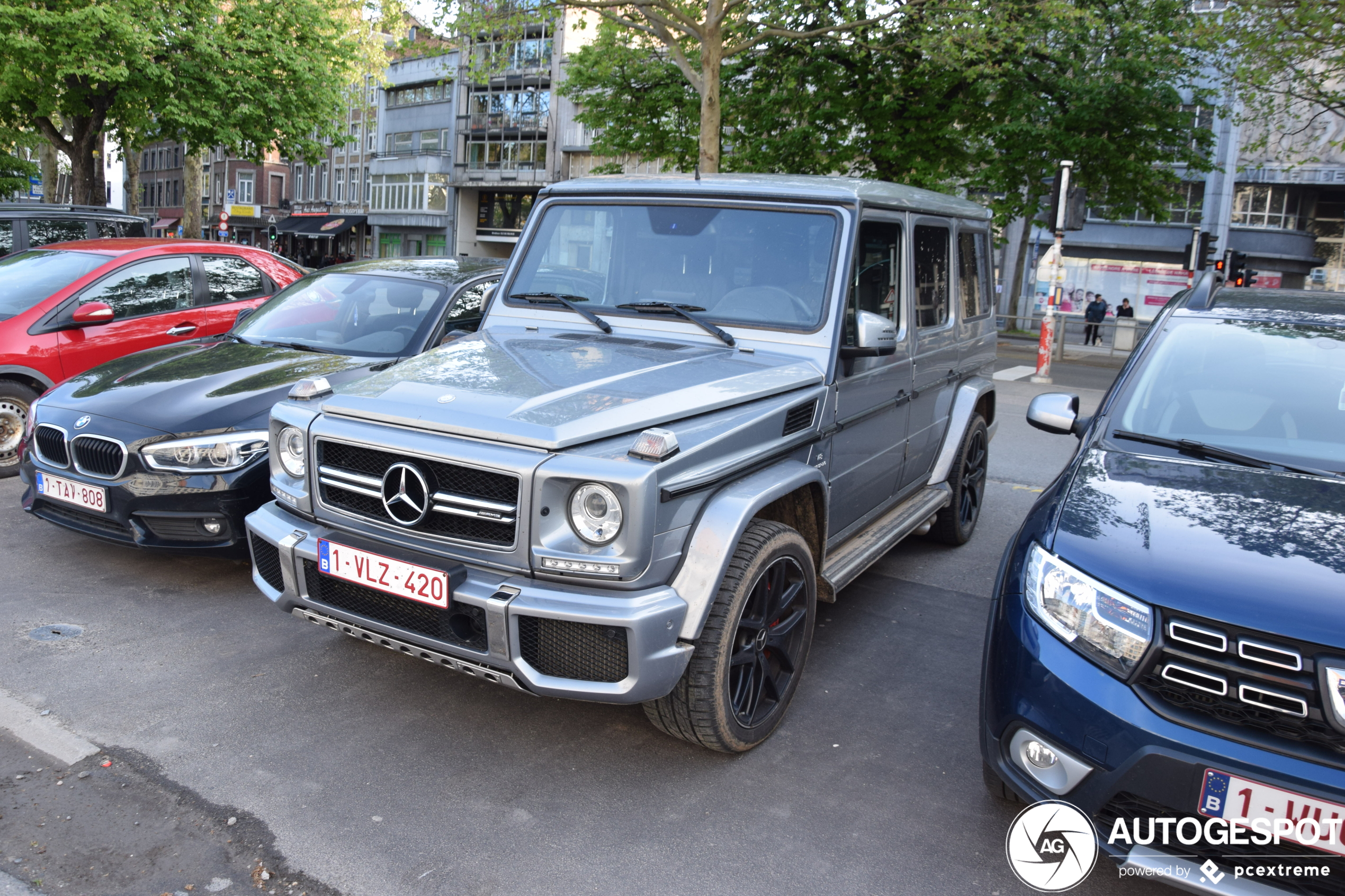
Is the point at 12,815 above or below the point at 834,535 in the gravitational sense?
below

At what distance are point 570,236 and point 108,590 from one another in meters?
2.88

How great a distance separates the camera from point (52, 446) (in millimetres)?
4992

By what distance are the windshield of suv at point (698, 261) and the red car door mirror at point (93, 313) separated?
392 cm

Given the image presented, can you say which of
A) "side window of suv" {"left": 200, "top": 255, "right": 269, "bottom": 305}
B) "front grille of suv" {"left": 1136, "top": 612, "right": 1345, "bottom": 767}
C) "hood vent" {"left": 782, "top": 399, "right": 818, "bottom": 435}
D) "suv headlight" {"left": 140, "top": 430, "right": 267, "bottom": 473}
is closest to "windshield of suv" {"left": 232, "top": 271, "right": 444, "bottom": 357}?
"suv headlight" {"left": 140, "top": 430, "right": 267, "bottom": 473}

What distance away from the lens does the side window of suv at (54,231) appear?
928 cm

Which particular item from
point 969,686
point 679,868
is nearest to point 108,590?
point 679,868

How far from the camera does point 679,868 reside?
9.41 feet

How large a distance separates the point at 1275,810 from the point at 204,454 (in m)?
4.45

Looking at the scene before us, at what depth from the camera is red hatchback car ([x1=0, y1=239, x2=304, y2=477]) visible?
6.79 meters

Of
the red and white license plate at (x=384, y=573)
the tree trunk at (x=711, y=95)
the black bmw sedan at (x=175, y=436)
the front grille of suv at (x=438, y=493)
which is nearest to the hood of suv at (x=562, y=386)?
the front grille of suv at (x=438, y=493)

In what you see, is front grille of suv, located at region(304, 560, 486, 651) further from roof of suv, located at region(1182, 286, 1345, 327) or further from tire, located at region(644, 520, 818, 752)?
roof of suv, located at region(1182, 286, 1345, 327)

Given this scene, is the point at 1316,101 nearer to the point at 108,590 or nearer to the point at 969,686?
the point at 969,686

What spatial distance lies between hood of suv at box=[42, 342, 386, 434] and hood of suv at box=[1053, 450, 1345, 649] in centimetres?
320

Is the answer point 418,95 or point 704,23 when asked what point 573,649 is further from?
point 418,95
